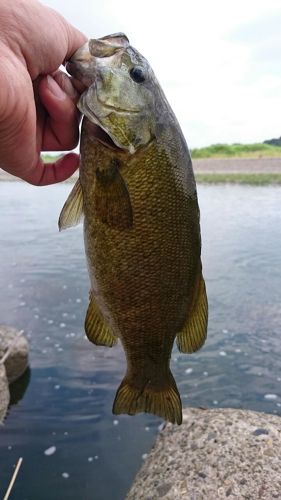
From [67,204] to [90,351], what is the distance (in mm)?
6017

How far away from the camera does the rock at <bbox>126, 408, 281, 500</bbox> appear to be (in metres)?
3.73

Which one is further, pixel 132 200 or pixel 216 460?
pixel 216 460

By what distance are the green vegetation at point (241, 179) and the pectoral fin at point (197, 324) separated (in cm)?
2973

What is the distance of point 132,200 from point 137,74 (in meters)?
0.53

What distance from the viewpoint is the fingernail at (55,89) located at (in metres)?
2.12

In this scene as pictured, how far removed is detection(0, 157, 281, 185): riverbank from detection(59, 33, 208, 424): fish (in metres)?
30.3

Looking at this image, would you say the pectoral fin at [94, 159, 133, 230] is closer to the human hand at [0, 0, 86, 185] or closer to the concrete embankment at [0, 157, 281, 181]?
the human hand at [0, 0, 86, 185]

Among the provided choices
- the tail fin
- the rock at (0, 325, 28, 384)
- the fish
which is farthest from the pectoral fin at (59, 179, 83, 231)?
the rock at (0, 325, 28, 384)

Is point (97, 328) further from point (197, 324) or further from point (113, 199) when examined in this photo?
point (113, 199)

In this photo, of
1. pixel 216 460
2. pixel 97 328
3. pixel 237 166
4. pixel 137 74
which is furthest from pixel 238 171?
pixel 137 74

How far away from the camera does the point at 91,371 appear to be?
7.35 m

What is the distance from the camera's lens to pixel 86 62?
2135 mm

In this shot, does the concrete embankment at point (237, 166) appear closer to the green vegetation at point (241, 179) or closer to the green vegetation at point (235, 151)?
the green vegetation at point (241, 179)

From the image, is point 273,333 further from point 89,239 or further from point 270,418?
point 89,239
